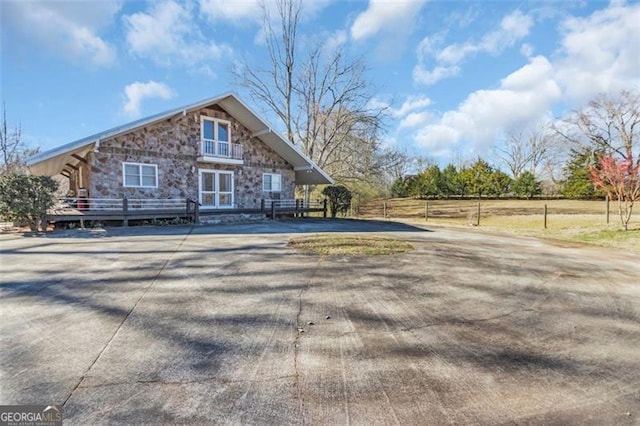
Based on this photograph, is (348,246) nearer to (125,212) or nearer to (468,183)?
(125,212)

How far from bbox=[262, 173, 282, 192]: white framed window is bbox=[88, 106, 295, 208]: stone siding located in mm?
225

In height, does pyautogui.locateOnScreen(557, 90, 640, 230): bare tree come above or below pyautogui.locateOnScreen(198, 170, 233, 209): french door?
above

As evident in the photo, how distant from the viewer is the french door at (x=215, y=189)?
16.3m

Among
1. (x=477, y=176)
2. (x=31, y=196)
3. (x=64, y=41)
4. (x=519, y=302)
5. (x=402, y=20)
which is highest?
(x=402, y=20)

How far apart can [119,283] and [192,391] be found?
326 cm

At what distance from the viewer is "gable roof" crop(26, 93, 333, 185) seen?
472 inches

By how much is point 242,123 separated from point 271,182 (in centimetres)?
350

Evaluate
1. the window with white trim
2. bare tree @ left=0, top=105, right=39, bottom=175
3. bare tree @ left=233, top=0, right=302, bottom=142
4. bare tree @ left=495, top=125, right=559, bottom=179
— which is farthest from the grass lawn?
bare tree @ left=495, top=125, right=559, bottom=179

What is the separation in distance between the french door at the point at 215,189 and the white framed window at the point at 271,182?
1.95m

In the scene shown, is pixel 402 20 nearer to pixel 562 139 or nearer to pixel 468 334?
pixel 468 334

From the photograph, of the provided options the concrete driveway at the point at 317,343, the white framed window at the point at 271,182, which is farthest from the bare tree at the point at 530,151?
the concrete driveway at the point at 317,343

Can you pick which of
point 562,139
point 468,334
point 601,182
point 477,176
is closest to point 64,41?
point 468,334

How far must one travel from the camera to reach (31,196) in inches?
395

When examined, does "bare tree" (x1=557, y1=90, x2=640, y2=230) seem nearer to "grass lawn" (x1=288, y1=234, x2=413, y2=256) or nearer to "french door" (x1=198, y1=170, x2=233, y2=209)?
"grass lawn" (x1=288, y1=234, x2=413, y2=256)
